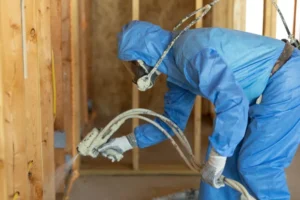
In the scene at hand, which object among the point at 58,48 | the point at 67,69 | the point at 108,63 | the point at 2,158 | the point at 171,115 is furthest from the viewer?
the point at 108,63

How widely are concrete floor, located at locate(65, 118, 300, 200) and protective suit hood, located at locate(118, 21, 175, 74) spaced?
114 cm

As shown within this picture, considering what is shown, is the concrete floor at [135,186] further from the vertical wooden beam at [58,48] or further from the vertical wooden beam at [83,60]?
the vertical wooden beam at [83,60]

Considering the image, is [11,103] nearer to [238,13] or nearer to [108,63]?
[238,13]

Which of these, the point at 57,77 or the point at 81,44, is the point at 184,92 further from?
the point at 81,44

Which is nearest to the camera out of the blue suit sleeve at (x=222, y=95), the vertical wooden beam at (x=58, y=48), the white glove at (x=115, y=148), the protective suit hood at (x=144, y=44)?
the blue suit sleeve at (x=222, y=95)

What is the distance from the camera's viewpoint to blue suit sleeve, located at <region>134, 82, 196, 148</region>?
2.49 metres

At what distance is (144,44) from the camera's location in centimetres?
220

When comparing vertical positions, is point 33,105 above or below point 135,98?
above

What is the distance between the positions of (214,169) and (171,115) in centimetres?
56

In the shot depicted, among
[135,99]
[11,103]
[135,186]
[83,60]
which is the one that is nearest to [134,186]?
[135,186]

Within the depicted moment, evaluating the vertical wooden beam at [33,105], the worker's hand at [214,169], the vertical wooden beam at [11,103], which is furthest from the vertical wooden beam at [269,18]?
the vertical wooden beam at [11,103]

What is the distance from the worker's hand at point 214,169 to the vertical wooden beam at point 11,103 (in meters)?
0.80

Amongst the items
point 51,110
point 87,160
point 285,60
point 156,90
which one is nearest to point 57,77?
point 51,110

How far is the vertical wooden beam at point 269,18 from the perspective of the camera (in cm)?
334
